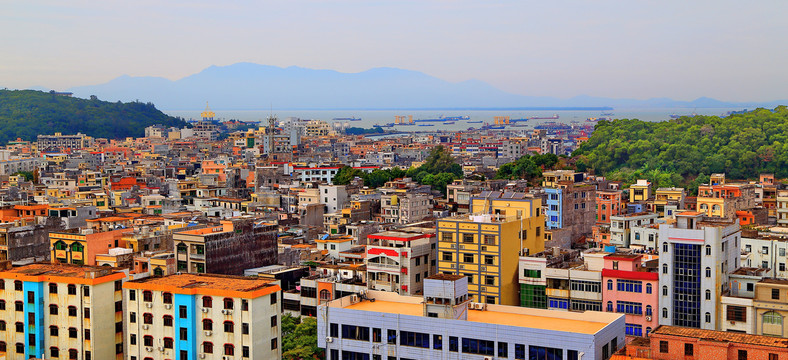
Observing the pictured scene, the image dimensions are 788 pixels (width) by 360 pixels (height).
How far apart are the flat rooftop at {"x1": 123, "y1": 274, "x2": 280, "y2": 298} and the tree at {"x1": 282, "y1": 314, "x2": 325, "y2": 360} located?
4.52 ft

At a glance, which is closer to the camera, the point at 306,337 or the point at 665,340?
the point at 665,340

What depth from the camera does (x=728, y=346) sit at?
45.6 feet

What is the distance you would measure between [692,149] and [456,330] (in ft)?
135

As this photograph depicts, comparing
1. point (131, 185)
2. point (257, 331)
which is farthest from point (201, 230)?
point (131, 185)

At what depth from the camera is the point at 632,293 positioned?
20.1m

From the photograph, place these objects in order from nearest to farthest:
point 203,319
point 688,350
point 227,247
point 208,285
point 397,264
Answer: point 688,350, point 203,319, point 208,285, point 397,264, point 227,247

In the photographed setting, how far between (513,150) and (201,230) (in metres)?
57.1

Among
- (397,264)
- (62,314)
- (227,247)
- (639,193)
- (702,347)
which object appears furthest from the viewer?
(639,193)

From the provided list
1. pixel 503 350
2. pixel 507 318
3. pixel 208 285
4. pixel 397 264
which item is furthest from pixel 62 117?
pixel 503 350

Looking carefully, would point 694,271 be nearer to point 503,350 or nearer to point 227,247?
point 503,350

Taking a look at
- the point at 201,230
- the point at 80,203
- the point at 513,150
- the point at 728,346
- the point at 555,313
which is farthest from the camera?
the point at 513,150

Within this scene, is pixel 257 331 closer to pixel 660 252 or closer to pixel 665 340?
pixel 665 340

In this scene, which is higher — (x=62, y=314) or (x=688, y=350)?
(x=688, y=350)

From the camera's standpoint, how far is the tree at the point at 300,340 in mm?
17953
